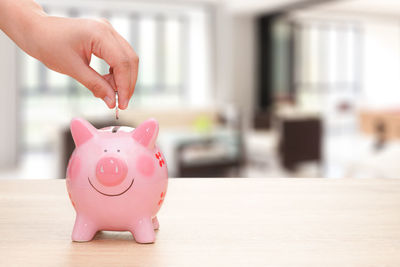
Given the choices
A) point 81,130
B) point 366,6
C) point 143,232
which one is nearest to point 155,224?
point 143,232

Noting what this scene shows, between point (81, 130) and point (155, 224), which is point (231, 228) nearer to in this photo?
point (155, 224)

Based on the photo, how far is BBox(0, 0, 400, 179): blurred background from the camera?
594cm

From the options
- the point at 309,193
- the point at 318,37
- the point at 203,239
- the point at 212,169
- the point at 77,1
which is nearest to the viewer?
the point at 203,239

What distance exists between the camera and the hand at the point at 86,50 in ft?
2.16

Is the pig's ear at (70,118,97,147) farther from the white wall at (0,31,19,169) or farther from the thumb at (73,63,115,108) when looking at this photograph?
the white wall at (0,31,19,169)

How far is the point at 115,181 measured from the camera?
0.67 metres

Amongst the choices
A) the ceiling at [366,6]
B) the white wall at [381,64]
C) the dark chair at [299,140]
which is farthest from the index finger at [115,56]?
the white wall at [381,64]

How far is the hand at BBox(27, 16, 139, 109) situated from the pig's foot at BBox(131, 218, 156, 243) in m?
0.19

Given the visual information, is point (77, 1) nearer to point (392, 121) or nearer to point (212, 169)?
point (212, 169)

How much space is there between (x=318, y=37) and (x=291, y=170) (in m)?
6.06

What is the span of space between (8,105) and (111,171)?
269 inches

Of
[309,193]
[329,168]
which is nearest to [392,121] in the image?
[329,168]

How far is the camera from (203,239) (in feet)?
2.12

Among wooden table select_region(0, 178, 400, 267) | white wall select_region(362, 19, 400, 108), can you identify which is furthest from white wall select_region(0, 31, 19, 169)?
white wall select_region(362, 19, 400, 108)
